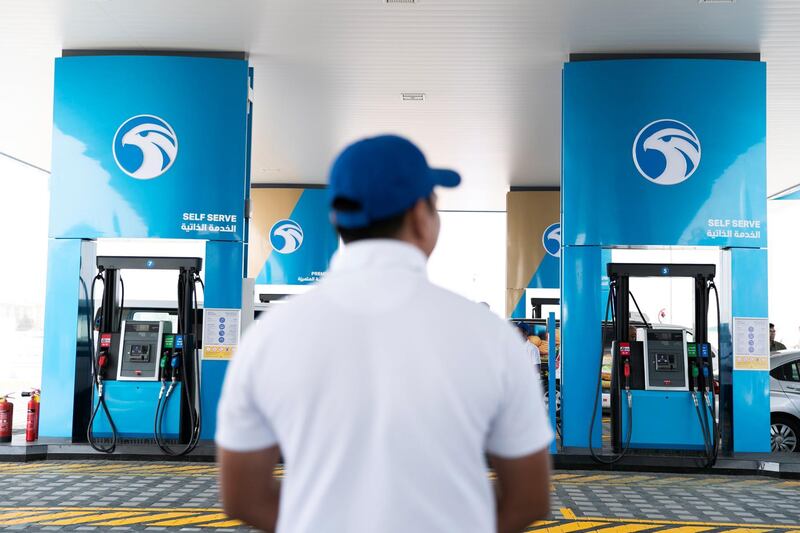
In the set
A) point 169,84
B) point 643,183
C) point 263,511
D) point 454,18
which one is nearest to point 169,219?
point 169,84

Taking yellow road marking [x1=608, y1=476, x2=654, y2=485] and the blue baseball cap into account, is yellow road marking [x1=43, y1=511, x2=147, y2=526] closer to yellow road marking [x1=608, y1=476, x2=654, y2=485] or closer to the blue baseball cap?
yellow road marking [x1=608, y1=476, x2=654, y2=485]

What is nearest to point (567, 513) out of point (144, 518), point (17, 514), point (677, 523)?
point (677, 523)

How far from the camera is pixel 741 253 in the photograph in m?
9.39

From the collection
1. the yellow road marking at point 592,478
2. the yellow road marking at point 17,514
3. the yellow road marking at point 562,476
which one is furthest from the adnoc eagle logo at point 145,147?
the yellow road marking at point 592,478

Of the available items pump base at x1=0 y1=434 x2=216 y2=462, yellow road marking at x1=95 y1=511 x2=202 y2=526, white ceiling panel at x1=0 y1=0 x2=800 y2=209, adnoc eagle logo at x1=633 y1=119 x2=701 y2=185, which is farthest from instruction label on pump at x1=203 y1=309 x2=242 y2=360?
adnoc eagle logo at x1=633 y1=119 x2=701 y2=185

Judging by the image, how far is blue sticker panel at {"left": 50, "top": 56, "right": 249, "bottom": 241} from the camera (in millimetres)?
9617

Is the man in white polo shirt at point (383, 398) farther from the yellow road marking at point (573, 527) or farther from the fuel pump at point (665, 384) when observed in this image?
the fuel pump at point (665, 384)

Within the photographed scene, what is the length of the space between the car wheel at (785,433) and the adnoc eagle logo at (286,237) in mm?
10583

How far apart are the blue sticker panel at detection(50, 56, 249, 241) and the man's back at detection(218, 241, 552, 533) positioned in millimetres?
8489

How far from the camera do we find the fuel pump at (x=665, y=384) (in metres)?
8.96

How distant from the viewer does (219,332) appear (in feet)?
31.4

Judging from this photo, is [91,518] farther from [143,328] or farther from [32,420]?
[32,420]

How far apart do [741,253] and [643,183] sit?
51.0 inches

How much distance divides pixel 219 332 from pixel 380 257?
27.7 feet
